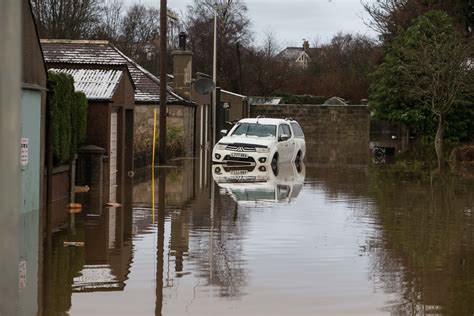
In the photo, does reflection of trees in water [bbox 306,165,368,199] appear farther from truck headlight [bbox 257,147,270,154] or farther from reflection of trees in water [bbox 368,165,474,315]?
truck headlight [bbox 257,147,270,154]

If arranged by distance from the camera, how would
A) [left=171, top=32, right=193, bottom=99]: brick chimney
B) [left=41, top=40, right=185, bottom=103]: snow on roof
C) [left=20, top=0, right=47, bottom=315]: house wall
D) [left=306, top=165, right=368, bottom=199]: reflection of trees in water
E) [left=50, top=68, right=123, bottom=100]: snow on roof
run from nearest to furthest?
[left=20, top=0, right=47, bottom=315]: house wall < [left=306, top=165, right=368, bottom=199]: reflection of trees in water < [left=50, top=68, right=123, bottom=100]: snow on roof < [left=41, top=40, right=185, bottom=103]: snow on roof < [left=171, top=32, right=193, bottom=99]: brick chimney

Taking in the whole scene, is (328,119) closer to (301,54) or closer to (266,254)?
(266,254)

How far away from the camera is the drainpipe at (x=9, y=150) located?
3.91m

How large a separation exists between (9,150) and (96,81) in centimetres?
1848

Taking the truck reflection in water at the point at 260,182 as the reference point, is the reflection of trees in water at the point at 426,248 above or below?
below

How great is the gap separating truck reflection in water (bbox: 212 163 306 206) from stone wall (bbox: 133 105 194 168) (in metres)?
2.55

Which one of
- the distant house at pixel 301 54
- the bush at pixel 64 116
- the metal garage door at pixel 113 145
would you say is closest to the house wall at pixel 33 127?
the bush at pixel 64 116

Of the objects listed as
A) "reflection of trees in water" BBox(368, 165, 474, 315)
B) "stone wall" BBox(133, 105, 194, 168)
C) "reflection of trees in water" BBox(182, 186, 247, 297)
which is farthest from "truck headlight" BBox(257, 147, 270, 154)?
"reflection of trees in water" BBox(182, 186, 247, 297)

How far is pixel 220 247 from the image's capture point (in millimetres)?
12234

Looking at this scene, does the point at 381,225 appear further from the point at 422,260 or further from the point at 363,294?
the point at 363,294

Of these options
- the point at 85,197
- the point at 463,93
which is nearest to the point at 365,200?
the point at 85,197

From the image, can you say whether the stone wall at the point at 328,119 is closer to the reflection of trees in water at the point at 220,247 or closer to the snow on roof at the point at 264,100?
the snow on roof at the point at 264,100

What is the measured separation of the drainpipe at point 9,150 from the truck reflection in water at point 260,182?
45.0 feet

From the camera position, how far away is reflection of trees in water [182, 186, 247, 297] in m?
9.84
